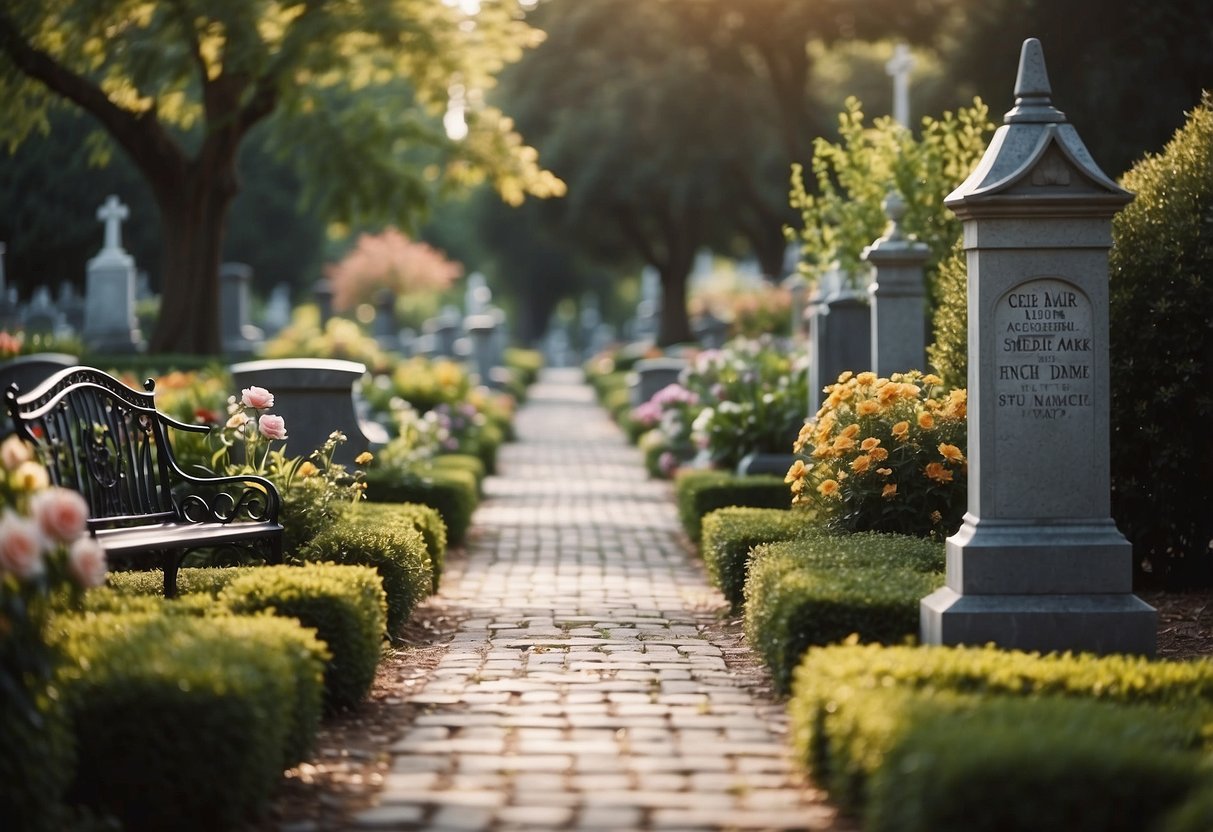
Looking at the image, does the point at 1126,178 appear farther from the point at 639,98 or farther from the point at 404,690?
the point at 639,98

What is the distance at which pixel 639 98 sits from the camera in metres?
38.6

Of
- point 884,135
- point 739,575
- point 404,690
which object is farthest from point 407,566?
point 884,135

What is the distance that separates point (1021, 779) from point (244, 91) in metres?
19.2

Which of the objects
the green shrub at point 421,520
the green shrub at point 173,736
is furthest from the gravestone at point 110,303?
the green shrub at point 173,736

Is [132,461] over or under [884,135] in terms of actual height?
under

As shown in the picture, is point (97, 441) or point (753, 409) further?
point (753, 409)

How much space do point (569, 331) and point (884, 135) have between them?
7832 centimetres

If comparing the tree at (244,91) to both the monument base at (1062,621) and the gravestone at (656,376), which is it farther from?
the monument base at (1062,621)

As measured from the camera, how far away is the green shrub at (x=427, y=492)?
11.9 meters

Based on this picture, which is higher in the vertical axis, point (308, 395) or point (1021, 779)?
point (308, 395)

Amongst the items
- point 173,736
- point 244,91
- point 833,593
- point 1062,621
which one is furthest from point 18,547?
Result: point 244,91

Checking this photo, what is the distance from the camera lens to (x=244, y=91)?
21.4m

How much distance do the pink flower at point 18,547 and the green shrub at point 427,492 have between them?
754 cm

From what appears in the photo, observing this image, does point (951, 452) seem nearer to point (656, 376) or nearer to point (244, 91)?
point (244, 91)
